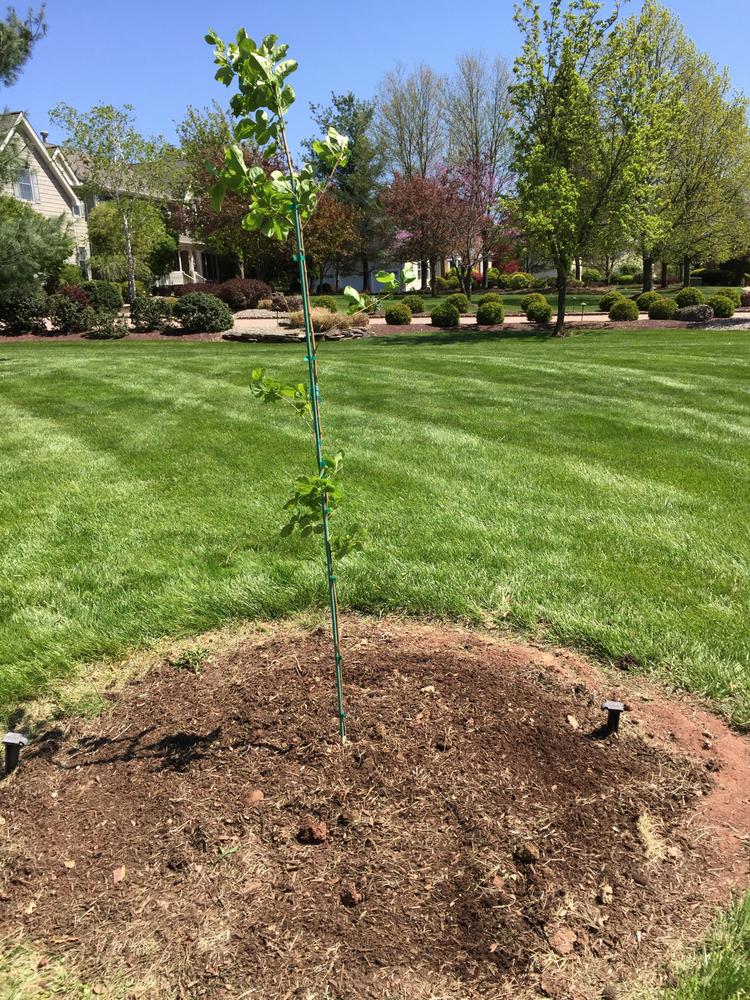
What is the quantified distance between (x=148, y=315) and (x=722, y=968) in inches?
804

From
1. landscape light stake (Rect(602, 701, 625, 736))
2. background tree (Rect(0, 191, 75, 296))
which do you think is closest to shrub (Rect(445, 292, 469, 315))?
background tree (Rect(0, 191, 75, 296))

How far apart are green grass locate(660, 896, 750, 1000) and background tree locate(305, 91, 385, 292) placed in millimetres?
38736

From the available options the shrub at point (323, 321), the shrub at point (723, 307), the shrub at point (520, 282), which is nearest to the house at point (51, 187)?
the shrub at point (323, 321)

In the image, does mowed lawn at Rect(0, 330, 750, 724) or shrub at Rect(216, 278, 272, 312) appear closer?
mowed lawn at Rect(0, 330, 750, 724)

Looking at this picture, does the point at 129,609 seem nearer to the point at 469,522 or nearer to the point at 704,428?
the point at 469,522

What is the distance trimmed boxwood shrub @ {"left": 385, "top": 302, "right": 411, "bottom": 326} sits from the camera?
22016mm

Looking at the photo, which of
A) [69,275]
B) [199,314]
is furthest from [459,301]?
[69,275]

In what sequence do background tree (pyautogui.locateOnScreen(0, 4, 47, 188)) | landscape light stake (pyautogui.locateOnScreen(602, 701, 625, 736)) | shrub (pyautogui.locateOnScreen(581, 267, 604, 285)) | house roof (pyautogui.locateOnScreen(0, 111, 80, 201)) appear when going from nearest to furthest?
1. landscape light stake (pyautogui.locateOnScreen(602, 701, 625, 736))
2. background tree (pyautogui.locateOnScreen(0, 4, 47, 188))
3. house roof (pyautogui.locateOnScreen(0, 111, 80, 201))
4. shrub (pyautogui.locateOnScreen(581, 267, 604, 285))

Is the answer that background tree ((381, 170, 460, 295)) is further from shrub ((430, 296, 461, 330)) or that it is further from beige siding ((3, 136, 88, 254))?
beige siding ((3, 136, 88, 254))

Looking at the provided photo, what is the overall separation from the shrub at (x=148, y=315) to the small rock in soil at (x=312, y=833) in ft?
63.3

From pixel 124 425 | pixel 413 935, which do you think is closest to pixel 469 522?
pixel 413 935

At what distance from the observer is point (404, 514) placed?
491 centimetres

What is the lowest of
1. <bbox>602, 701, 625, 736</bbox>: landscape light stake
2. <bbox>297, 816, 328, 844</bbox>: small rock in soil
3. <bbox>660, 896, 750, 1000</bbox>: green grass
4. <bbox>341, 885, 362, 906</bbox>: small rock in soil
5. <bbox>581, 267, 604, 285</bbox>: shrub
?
<bbox>660, 896, 750, 1000</bbox>: green grass

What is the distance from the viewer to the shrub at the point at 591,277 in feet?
138
